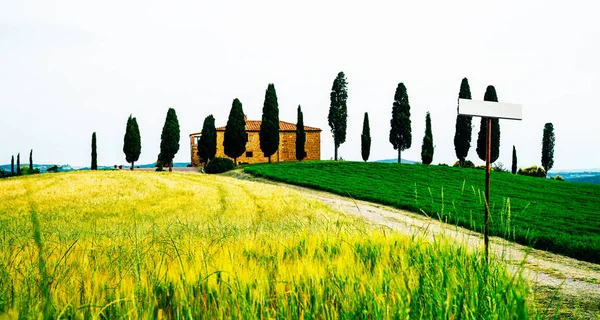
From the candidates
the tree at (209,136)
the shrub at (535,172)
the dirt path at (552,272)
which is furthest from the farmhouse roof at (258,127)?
the dirt path at (552,272)

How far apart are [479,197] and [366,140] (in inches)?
1837

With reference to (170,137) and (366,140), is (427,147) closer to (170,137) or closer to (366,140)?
(366,140)

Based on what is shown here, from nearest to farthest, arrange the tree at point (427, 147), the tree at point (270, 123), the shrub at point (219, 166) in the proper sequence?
1. the shrub at point (219, 166)
2. the tree at point (270, 123)
3. the tree at point (427, 147)

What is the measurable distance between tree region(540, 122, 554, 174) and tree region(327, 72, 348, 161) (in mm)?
29246

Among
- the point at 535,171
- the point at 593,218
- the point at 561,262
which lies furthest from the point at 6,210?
the point at 535,171

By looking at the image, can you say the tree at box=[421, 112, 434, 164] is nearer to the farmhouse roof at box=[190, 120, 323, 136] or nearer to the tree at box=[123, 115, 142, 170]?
the farmhouse roof at box=[190, 120, 323, 136]

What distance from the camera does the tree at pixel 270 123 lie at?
148ft

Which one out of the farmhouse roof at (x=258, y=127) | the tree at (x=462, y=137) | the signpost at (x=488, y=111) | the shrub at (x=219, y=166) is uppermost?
the farmhouse roof at (x=258, y=127)

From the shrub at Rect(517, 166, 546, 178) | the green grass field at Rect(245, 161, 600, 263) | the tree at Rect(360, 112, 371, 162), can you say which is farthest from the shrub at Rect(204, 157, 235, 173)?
the shrub at Rect(517, 166, 546, 178)

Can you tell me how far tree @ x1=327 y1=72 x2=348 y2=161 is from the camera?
165 ft

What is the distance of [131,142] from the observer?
5094 centimetres

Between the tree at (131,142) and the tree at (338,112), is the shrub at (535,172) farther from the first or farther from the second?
the tree at (131,142)

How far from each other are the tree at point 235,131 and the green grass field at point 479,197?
852cm

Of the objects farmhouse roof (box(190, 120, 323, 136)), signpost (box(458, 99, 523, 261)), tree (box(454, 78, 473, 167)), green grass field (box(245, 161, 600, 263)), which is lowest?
green grass field (box(245, 161, 600, 263))
